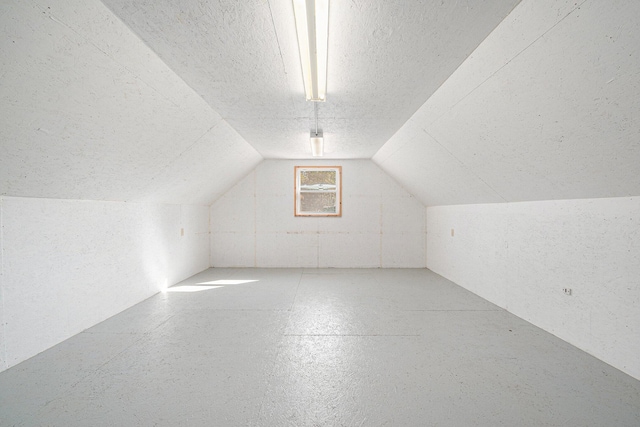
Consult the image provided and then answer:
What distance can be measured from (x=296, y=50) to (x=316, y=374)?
2476 millimetres

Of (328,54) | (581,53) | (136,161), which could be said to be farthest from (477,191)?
(136,161)

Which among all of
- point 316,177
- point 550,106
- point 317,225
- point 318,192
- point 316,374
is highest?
point 316,177

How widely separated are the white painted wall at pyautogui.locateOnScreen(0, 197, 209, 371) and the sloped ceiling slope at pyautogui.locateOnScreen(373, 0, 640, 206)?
150 inches

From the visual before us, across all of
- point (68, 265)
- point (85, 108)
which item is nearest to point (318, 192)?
point (68, 265)

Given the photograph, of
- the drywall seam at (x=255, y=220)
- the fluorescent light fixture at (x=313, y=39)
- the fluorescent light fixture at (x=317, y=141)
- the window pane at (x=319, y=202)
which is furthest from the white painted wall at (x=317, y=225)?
the fluorescent light fixture at (x=313, y=39)

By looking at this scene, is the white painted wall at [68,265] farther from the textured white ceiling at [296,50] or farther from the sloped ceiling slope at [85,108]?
the textured white ceiling at [296,50]

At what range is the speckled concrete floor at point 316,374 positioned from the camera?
1.72 metres

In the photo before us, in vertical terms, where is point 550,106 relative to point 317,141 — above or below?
below

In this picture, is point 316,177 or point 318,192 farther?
point 316,177

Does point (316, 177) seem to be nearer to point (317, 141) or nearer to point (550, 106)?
point (317, 141)

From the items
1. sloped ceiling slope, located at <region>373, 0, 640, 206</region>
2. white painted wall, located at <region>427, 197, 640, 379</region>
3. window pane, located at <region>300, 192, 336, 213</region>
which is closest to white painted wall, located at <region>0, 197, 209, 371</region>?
window pane, located at <region>300, 192, 336, 213</region>

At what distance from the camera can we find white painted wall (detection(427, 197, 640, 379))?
2129 mm

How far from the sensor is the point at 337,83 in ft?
8.48

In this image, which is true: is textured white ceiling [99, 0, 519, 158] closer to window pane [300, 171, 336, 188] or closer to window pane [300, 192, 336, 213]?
window pane [300, 192, 336, 213]
